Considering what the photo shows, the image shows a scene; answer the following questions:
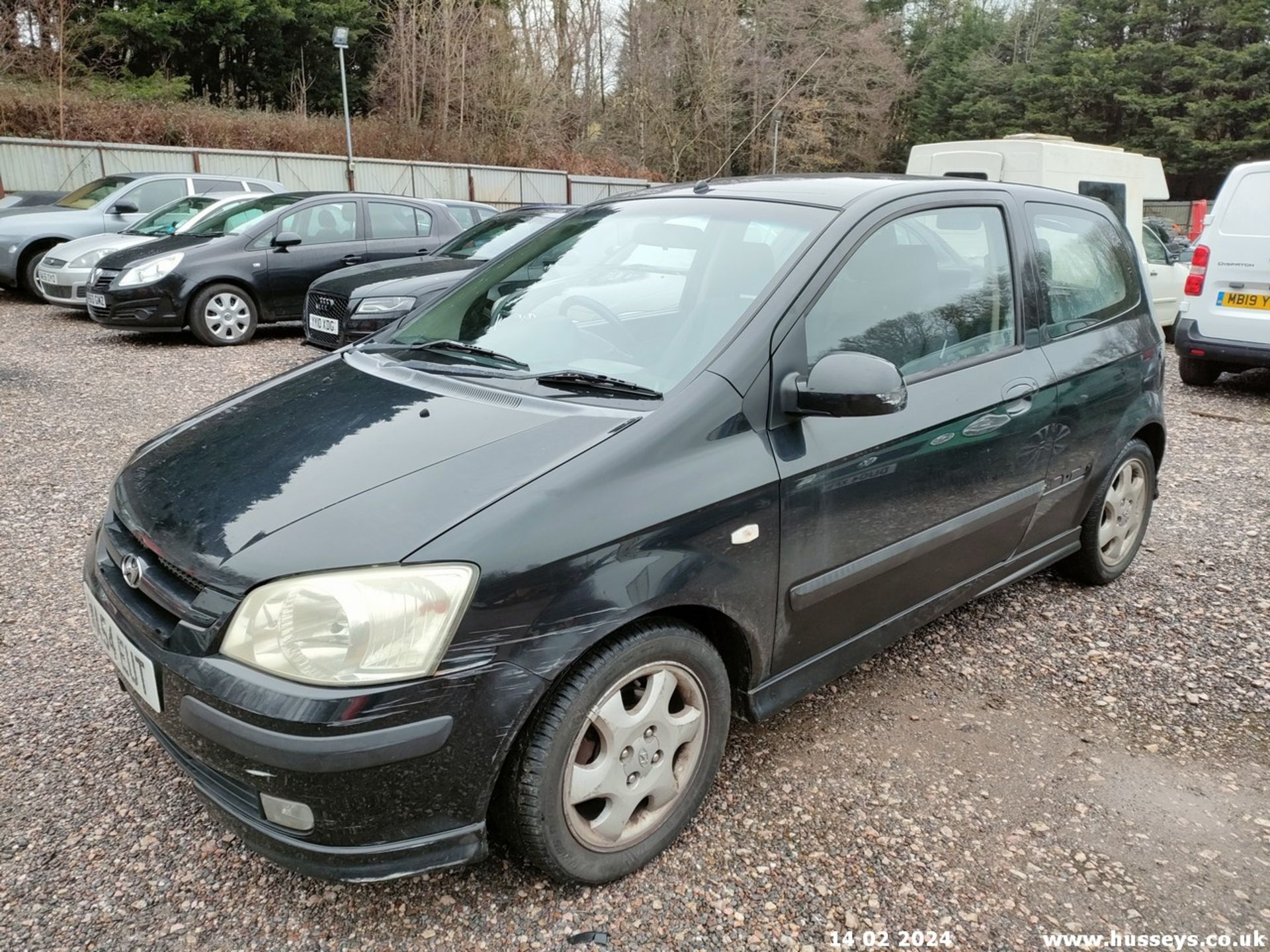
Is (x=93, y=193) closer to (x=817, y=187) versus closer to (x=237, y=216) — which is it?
(x=237, y=216)

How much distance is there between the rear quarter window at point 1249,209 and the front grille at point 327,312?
7.28 m

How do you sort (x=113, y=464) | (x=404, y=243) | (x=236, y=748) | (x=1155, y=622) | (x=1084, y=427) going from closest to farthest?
Answer: (x=236, y=748), (x=1084, y=427), (x=1155, y=622), (x=113, y=464), (x=404, y=243)

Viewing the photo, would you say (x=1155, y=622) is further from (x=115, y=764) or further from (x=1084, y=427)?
(x=115, y=764)

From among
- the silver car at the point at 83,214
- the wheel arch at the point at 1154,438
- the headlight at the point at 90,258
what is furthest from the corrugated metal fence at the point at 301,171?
the wheel arch at the point at 1154,438

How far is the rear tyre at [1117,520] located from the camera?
12.2 ft

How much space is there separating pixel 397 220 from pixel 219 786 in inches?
355

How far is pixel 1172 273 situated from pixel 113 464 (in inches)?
441

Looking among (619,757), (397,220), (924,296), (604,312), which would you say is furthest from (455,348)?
(397,220)

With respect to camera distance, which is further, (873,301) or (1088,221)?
(1088,221)

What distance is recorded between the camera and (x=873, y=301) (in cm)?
270

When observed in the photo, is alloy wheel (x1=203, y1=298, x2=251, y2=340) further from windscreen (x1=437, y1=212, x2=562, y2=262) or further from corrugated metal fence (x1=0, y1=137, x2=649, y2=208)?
corrugated metal fence (x1=0, y1=137, x2=649, y2=208)

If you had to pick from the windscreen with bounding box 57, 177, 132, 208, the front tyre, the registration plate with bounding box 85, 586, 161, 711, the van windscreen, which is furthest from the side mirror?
the windscreen with bounding box 57, 177, 132, 208

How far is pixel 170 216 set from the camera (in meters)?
10.8

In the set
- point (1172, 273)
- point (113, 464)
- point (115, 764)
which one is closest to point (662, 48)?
point (1172, 273)
